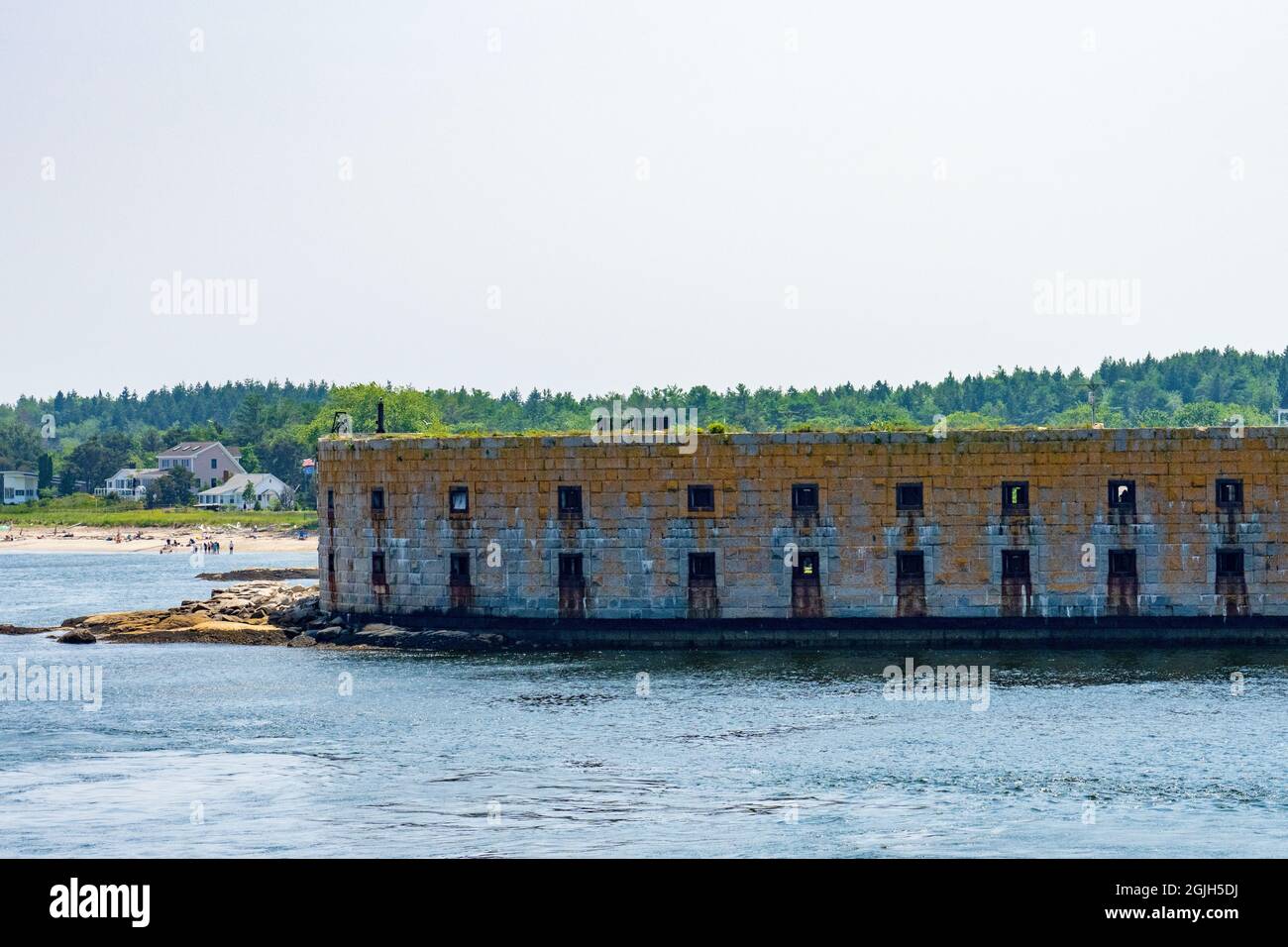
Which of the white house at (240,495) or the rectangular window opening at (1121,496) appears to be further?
the white house at (240,495)

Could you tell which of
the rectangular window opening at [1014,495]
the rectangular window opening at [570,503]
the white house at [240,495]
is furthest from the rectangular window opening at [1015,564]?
the white house at [240,495]

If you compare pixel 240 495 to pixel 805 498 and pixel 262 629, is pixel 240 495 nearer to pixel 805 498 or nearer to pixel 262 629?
pixel 262 629

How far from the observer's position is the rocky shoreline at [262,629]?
55469 millimetres

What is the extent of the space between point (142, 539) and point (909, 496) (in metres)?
121

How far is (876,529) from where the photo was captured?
53.6m

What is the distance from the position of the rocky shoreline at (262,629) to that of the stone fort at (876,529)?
1.68 meters

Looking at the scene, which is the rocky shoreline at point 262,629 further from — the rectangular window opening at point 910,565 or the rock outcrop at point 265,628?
the rectangular window opening at point 910,565

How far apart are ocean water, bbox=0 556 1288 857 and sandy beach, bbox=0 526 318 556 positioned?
9667cm

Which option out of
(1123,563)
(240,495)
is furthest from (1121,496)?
(240,495)

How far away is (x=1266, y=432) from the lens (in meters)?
52.8

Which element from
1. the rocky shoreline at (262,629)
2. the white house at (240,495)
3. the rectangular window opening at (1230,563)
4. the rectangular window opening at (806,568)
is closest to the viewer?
the rectangular window opening at (1230,563)

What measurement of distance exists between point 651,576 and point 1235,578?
1795 centimetres

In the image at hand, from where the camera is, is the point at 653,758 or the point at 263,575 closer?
the point at 653,758

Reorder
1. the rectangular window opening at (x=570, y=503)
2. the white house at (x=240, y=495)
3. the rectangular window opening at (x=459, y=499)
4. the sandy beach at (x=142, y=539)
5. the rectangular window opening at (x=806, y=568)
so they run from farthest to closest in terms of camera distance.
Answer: the white house at (x=240, y=495), the sandy beach at (x=142, y=539), the rectangular window opening at (x=459, y=499), the rectangular window opening at (x=570, y=503), the rectangular window opening at (x=806, y=568)
